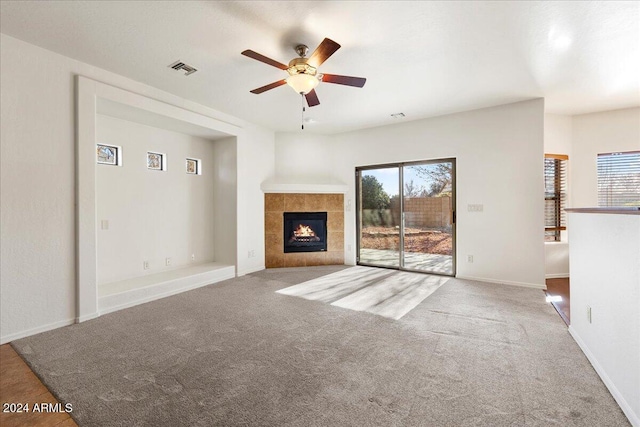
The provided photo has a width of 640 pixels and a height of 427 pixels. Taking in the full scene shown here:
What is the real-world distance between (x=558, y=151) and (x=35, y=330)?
787cm

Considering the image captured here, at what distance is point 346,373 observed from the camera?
213cm

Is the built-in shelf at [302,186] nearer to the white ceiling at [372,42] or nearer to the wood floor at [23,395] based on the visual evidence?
the white ceiling at [372,42]

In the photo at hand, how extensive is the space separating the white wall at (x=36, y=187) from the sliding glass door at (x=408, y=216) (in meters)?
4.70

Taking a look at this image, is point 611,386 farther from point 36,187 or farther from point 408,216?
point 36,187

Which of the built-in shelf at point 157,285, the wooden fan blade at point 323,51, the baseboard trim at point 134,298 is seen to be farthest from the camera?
the built-in shelf at point 157,285

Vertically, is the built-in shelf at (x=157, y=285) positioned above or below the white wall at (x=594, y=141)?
below

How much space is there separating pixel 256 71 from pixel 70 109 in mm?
2080

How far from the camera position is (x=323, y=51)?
8.06 feet

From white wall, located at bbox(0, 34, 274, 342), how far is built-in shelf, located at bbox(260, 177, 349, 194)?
3106 millimetres

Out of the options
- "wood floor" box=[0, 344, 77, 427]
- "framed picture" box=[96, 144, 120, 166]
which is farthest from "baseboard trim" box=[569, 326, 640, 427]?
"framed picture" box=[96, 144, 120, 166]

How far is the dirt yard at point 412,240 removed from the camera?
A: 5262mm

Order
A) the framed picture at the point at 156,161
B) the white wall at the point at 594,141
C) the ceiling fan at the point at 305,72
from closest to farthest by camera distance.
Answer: the ceiling fan at the point at 305,72, the framed picture at the point at 156,161, the white wall at the point at 594,141

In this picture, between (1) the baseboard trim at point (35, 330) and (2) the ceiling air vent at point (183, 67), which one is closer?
(1) the baseboard trim at point (35, 330)

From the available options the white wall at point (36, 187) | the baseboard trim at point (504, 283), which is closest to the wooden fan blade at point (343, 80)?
the white wall at point (36, 187)
